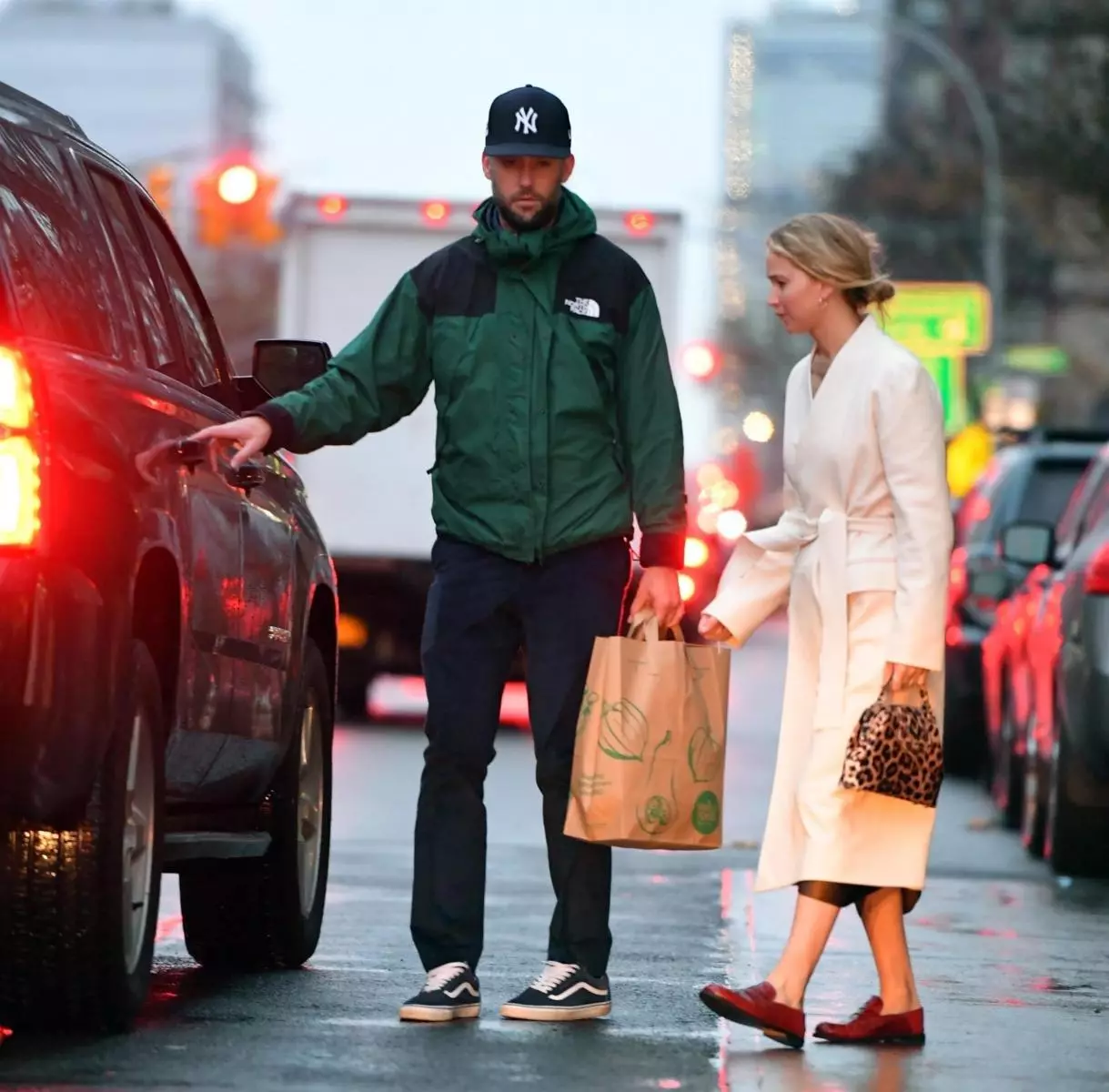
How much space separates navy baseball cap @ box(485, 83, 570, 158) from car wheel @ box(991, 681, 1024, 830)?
7.54 metres

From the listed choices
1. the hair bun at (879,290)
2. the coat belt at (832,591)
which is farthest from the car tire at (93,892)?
the hair bun at (879,290)

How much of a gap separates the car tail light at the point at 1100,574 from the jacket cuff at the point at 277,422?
187 inches

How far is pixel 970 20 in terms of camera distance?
105312mm

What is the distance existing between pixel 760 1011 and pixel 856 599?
926mm

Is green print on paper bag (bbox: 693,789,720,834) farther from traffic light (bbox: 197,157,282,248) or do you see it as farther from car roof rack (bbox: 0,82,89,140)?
traffic light (bbox: 197,157,282,248)

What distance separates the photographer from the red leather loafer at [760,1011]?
6.97 m

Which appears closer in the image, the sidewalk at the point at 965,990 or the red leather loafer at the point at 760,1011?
the sidewalk at the point at 965,990

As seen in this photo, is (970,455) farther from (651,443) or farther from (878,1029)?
(878,1029)

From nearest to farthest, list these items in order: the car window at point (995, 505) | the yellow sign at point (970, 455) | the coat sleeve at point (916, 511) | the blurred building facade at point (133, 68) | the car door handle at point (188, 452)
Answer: the car door handle at point (188, 452) < the coat sleeve at point (916, 511) < the car window at point (995, 505) < the yellow sign at point (970, 455) < the blurred building facade at point (133, 68)

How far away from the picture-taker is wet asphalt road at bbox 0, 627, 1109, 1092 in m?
6.50

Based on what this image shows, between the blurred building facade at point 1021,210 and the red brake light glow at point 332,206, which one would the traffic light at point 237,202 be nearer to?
the red brake light glow at point 332,206

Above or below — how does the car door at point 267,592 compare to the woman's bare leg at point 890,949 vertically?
above

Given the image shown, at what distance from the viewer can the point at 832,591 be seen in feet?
23.5

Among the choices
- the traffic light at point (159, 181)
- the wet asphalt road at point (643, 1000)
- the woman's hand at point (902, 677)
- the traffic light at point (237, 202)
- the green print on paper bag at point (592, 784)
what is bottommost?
the wet asphalt road at point (643, 1000)
